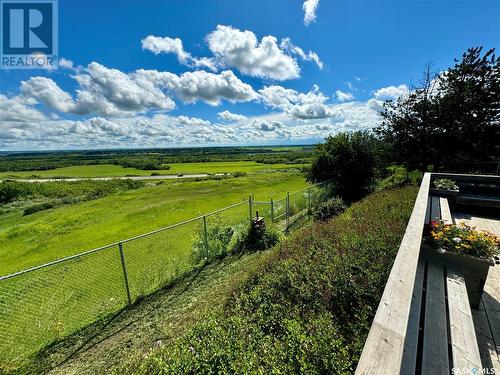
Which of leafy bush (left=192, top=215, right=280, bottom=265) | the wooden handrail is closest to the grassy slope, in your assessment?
leafy bush (left=192, top=215, right=280, bottom=265)

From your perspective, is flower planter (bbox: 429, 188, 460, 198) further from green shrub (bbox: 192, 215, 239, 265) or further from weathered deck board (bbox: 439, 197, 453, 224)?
green shrub (bbox: 192, 215, 239, 265)

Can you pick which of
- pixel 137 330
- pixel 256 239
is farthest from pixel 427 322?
pixel 256 239

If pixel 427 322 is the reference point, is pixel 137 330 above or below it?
below

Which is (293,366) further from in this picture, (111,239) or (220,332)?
(111,239)

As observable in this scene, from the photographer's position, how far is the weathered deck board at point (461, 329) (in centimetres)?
192

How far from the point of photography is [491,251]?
3.00m

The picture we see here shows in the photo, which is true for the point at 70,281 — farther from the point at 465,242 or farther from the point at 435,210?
the point at 435,210

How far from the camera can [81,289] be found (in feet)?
24.4

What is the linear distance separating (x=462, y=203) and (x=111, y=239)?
17737mm

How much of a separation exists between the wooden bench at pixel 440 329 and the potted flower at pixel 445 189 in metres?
4.79

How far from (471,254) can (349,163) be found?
1357 centimetres

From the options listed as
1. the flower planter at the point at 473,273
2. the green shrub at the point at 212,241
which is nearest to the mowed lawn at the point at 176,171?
the green shrub at the point at 212,241

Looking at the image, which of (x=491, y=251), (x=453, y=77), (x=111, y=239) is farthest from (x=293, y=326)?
(x=453, y=77)

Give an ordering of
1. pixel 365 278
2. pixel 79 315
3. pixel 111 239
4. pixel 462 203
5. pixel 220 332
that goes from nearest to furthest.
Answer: pixel 220 332 < pixel 365 278 < pixel 79 315 < pixel 462 203 < pixel 111 239
